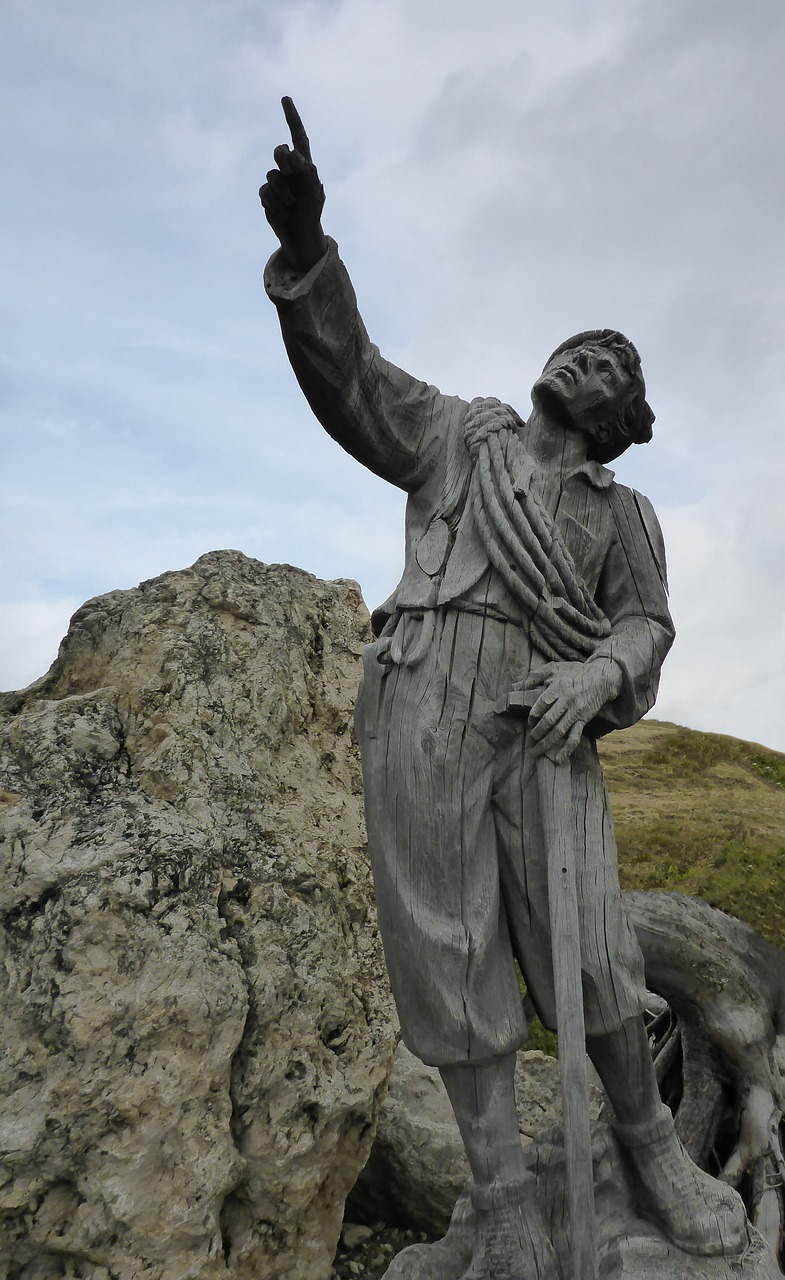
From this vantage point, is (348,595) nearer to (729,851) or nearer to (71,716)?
(71,716)

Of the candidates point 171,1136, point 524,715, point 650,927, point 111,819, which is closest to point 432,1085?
point 650,927

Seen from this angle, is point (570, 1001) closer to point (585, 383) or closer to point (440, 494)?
point (440, 494)

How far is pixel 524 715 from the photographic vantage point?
8.63 ft

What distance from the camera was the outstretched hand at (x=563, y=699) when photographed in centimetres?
254

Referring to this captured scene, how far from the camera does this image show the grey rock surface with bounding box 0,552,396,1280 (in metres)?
3.32

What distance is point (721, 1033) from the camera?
179 inches

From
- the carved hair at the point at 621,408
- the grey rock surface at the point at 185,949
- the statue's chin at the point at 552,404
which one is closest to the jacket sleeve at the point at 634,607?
the carved hair at the point at 621,408

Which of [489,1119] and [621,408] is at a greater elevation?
[621,408]

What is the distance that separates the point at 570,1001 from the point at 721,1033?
2.63 metres

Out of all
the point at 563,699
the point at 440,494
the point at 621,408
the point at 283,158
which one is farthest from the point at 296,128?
the point at 563,699

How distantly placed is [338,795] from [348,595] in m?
1.09

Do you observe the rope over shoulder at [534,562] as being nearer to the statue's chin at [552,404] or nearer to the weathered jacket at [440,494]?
the weathered jacket at [440,494]

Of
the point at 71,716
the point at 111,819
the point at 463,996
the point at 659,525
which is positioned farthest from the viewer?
the point at 71,716

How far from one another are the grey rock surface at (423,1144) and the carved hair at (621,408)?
9.03 ft
